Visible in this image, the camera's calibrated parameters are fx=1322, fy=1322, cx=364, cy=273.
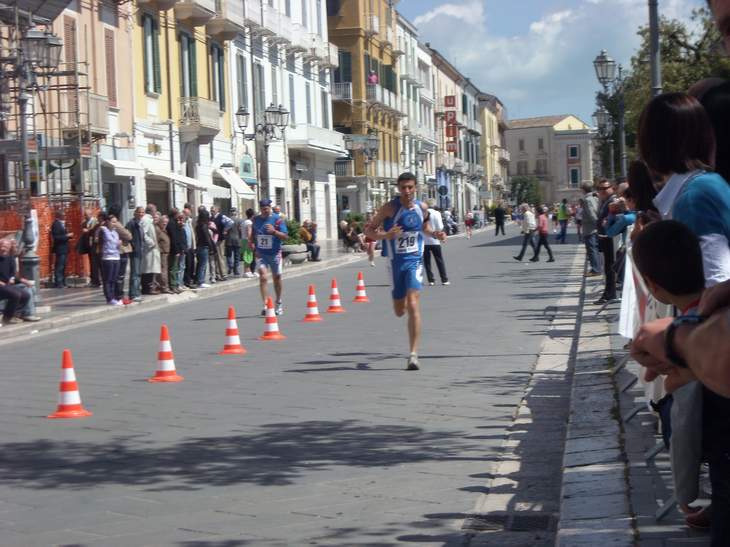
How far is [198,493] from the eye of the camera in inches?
262

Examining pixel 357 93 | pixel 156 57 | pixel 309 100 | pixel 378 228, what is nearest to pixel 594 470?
pixel 378 228

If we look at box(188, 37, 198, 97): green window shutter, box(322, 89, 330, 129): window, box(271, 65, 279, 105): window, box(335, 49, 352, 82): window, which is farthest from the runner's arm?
box(335, 49, 352, 82): window

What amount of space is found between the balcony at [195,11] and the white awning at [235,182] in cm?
475

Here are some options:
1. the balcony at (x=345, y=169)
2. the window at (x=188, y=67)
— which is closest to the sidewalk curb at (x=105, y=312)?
the window at (x=188, y=67)

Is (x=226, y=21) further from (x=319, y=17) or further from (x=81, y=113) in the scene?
(x=319, y=17)

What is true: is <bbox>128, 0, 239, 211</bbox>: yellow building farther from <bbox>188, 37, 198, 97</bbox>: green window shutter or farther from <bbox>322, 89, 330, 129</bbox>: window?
<bbox>322, 89, 330, 129</bbox>: window

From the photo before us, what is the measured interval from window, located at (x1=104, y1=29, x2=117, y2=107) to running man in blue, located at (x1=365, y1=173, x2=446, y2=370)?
22.7 meters

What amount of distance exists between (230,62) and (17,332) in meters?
29.0

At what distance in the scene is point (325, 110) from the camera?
6169cm

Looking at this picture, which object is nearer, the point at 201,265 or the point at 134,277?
the point at 134,277

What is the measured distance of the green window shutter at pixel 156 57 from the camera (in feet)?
123

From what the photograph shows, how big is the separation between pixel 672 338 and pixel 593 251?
21469 millimetres

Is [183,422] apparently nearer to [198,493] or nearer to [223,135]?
[198,493]

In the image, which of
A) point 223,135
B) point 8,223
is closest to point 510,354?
point 8,223
